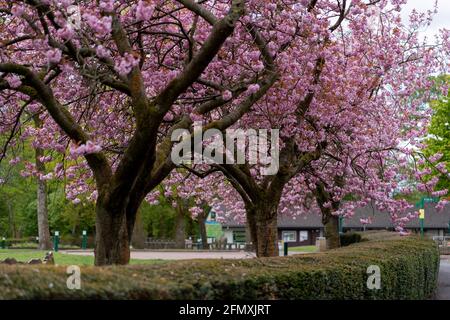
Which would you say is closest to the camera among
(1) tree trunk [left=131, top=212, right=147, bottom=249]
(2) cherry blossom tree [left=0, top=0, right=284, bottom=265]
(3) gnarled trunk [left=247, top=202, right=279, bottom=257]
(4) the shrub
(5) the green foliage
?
(2) cherry blossom tree [left=0, top=0, right=284, bottom=265]

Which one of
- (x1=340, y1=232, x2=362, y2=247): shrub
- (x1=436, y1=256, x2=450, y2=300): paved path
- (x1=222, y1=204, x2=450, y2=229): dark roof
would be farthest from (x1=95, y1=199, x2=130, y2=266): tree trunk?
(x1=222, y1=204, x2=450, y2=229): dark roof

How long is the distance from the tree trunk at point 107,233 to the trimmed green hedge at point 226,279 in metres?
3.33

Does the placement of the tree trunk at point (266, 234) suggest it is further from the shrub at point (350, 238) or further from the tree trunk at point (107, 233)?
the shrub at point (350, 238)

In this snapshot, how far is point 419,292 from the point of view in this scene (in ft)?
41.6

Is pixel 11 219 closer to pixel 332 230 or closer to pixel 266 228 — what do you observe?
pixel 332 230

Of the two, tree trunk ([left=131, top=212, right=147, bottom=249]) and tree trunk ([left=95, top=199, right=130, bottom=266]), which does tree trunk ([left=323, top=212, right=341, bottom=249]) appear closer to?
tree trunk ([left=95, top=199, right=130, bottom=266])

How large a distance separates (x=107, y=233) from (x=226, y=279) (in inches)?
188

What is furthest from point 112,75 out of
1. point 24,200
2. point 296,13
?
point 24,200

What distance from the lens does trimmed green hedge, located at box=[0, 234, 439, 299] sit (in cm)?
496

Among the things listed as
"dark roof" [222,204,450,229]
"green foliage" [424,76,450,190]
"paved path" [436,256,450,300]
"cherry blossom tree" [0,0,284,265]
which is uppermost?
"green foliage" [424,76,450,190]

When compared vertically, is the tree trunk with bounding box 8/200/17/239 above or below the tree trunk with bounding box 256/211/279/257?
above

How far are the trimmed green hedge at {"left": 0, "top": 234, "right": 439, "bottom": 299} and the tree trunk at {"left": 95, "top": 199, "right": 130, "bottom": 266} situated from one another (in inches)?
131

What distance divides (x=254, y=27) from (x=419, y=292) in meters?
5.85

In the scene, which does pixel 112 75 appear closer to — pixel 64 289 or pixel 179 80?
pixel 179 80
